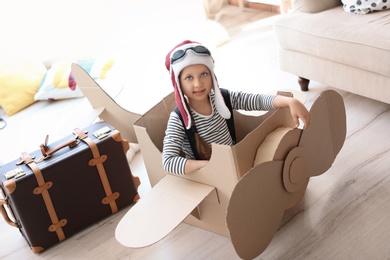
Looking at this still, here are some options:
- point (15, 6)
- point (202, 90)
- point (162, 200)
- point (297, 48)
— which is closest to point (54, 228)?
point (162, 200)

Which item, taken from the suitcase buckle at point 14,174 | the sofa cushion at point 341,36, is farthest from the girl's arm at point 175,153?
the sofa cushion at point 341,36

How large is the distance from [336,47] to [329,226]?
713 millimetres

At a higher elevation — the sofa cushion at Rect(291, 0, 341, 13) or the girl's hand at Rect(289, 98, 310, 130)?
the sofa cushion at Rect(291, 0, 341, 13)

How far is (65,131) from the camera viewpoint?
192cm

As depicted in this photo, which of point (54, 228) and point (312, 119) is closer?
point (312, 119)

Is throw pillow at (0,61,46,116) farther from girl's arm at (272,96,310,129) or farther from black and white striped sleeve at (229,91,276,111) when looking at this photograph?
girl's arm at (272,96,310,129)

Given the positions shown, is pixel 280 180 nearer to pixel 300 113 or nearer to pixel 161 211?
pixel 300 113

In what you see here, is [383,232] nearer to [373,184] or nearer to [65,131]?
[373,184]

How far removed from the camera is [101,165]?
1670 millimetres

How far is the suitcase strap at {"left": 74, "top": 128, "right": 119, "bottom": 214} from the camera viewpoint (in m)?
1.65

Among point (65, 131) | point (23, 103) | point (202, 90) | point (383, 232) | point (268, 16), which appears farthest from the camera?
point (268, 16)

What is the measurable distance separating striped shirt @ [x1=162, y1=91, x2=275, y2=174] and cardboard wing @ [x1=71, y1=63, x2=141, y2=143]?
322mm

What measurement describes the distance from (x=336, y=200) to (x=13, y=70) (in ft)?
6.00

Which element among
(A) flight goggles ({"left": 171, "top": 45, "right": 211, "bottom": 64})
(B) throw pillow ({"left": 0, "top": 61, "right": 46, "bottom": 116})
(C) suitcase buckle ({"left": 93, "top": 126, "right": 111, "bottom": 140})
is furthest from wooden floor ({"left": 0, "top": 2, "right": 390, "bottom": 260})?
(B) throw pillow ({"left": 0, "top": 61, "right": 46, "bottom": 116})
